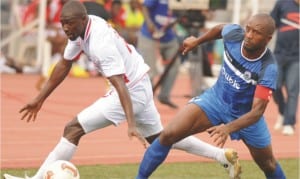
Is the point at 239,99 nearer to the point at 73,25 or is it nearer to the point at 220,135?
the point at 220,135

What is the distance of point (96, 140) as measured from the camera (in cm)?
1433

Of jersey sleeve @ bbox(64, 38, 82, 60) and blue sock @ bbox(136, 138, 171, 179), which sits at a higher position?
jersey sleeve @ bbox(64, 38, 82, 60)

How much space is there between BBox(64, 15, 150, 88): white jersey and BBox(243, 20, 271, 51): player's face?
1252 mm

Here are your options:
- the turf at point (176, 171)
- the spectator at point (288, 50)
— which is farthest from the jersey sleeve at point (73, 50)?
the spectator at point (288, 50)

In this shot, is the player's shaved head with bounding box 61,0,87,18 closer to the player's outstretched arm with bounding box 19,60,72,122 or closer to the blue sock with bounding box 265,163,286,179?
the player's outstretched arm with bounding box 19,60,72,122

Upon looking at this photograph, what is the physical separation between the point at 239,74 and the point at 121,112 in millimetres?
1281

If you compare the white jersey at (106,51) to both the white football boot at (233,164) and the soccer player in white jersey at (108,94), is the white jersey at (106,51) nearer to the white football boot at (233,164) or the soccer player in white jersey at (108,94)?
the soccer player in white jersey at (108,94)

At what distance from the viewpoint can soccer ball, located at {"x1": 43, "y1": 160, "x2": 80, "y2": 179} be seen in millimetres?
9062

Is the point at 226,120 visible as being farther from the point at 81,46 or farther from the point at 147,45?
the point at 147,45

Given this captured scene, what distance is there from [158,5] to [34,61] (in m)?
8.50

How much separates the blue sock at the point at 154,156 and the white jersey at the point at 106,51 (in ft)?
2.51


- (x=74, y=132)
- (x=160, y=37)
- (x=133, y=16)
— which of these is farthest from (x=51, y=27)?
(x=74, y=132)

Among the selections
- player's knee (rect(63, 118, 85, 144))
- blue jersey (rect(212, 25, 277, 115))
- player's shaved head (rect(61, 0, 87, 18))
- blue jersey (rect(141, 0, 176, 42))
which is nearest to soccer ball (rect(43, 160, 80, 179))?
player's knee (rect(63, 118, 85, 144))

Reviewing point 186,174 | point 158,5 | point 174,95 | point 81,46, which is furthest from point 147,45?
point 81,46
